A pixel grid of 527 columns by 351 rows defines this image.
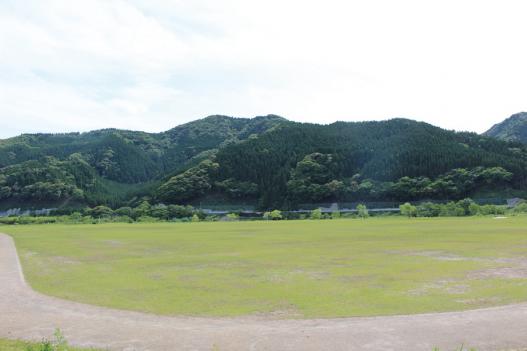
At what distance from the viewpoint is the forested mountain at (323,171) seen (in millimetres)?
117438

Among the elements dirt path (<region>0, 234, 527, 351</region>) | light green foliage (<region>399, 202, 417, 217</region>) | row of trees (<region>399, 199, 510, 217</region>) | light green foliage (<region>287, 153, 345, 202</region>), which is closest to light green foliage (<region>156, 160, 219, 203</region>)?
light green foliage (<region>287, 153, 345, 202</region>)

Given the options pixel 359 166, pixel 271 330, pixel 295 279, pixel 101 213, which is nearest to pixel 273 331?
pixel 271 330

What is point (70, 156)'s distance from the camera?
187125mm

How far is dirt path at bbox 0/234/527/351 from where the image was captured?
28.3 ft

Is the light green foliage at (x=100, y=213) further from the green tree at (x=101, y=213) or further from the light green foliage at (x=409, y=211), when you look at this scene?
the light green foliage at (x=409, y=211)

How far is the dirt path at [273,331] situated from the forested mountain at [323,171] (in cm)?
11073

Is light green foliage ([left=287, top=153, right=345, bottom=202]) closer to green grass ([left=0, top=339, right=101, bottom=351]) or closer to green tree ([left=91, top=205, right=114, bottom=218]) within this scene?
green tree ([left=91, top=205, right=114, bottom=218])

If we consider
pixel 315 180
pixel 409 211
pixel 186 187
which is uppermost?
pixel 315 180

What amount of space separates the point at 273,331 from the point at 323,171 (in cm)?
13036

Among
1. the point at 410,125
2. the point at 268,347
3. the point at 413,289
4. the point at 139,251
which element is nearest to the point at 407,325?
the point at 268,347

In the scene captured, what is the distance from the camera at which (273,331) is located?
383 inches

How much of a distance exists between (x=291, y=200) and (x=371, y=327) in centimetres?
11956

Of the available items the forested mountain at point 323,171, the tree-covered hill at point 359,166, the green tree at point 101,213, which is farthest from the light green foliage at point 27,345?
the forested mountain at point 323,171

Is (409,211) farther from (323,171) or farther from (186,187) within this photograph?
(186,187)
